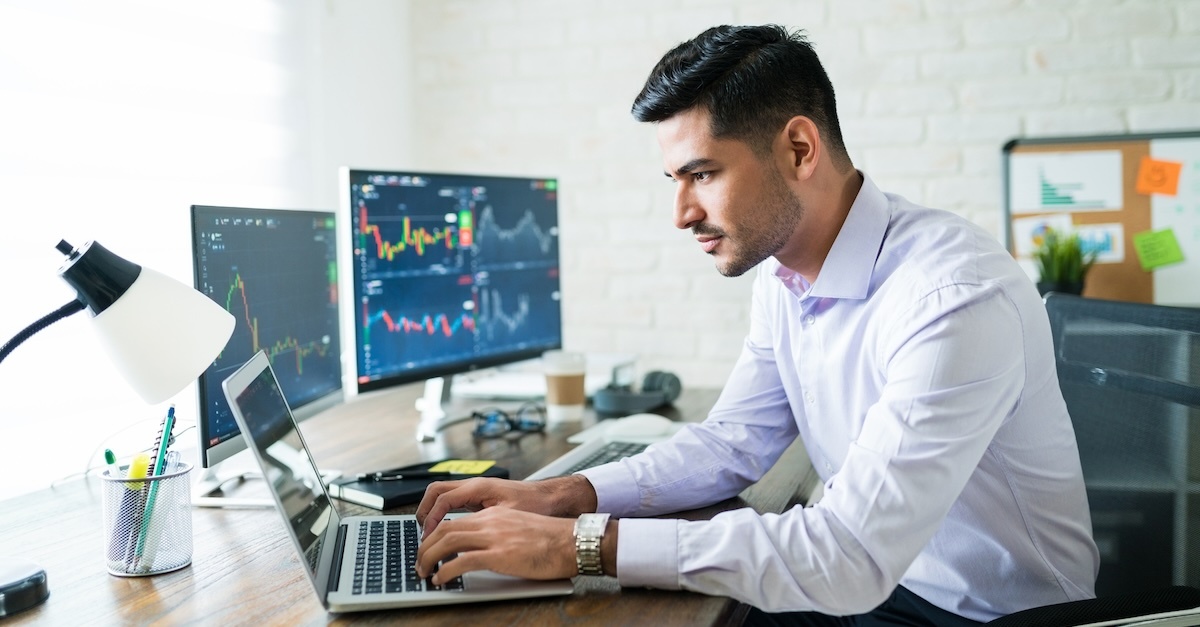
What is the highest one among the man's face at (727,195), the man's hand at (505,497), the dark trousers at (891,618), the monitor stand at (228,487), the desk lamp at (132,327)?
the man's face at (727,195)

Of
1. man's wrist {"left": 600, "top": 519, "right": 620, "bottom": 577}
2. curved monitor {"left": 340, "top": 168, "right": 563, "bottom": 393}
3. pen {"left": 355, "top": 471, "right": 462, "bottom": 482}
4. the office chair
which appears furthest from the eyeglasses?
the office chair

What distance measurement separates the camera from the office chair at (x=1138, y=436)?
116cm

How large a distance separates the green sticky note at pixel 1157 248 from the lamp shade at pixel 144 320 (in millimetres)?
2188

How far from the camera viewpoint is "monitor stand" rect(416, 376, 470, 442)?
1.82 meters

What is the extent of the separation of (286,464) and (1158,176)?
2.17 m

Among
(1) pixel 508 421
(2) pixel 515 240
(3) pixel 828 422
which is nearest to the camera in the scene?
(3) pixel 828 422

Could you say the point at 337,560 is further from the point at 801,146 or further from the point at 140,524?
the point at 801,146

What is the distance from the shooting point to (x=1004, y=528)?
119 centimetres

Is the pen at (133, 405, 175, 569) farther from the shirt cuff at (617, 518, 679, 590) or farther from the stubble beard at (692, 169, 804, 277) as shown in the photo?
the stubble beard at (692, 169, 804, 277)

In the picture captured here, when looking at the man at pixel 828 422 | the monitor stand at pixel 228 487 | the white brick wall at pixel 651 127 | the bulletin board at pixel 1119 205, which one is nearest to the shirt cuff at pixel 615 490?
the man at pixel 828 422

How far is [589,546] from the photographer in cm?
99

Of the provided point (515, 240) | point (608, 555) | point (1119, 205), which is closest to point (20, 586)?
point (608, 555)

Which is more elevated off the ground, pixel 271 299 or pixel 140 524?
pixel 271 299

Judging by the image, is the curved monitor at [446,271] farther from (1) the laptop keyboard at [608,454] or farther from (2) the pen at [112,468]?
(2) the pen at [112,468]
